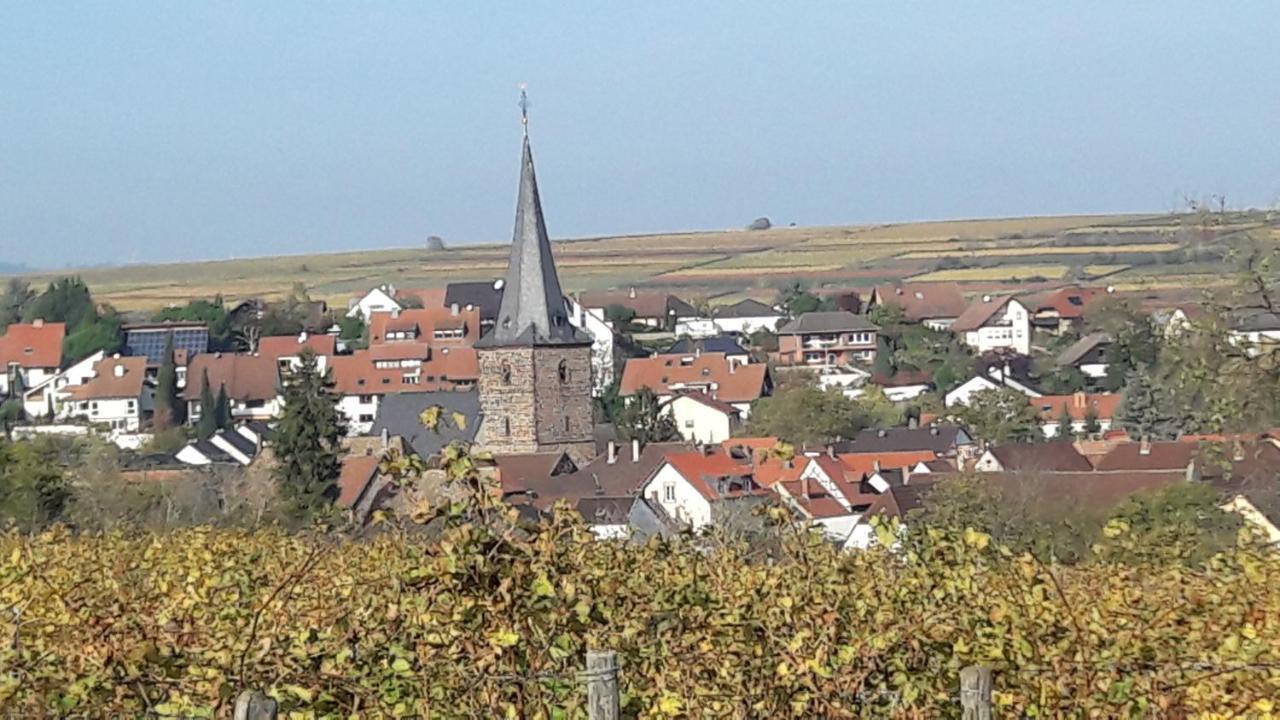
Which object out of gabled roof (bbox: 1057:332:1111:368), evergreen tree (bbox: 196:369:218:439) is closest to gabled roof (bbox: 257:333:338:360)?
evergreen tree (bbox: 196:369:218:439)

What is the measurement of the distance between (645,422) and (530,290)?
515 inches

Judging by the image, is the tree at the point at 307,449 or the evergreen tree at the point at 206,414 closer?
the tree at the point at 307,449

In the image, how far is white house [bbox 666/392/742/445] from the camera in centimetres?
8138

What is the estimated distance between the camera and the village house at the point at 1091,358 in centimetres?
9544

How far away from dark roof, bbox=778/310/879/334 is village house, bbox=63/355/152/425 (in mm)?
37160

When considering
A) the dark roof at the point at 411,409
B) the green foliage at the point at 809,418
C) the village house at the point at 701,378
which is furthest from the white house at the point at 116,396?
the green foliage at the point at 809,418

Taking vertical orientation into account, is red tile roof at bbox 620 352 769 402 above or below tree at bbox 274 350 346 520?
below

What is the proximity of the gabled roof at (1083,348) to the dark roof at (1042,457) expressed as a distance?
3986 centimetres

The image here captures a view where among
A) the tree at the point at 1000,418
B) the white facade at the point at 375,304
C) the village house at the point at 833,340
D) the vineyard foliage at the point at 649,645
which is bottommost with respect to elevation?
the village house at the point at 833,340

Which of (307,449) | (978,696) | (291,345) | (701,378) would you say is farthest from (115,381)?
(978,696)

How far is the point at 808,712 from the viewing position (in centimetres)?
594

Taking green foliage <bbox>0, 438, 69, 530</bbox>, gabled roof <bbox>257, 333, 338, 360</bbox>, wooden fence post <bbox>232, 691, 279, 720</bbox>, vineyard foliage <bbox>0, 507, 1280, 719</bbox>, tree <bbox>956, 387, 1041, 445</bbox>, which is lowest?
tree <bbox>956, 387, 1041, 445</bbox>

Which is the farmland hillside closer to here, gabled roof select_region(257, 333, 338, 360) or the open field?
the open field

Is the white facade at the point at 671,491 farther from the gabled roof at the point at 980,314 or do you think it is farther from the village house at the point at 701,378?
the gabled roof at the point at 980,314
